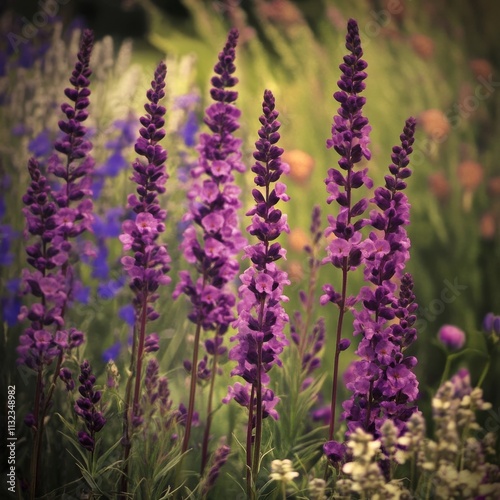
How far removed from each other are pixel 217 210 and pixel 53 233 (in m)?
0.43

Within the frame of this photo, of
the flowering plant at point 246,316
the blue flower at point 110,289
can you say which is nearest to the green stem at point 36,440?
the flowering plant at point 246,316

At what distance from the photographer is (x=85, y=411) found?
171 cm

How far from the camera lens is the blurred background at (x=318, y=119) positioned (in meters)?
3.02

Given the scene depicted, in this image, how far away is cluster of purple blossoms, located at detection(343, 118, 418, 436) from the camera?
165 centimetres

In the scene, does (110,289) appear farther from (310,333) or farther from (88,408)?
(88,408)

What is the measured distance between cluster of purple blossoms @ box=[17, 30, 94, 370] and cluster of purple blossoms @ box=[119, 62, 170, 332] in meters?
0.18

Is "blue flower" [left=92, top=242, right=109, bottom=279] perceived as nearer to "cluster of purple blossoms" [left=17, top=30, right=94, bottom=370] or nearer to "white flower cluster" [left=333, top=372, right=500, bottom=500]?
"cluster of purple blossoms" [left=17, top=30, right=94, bottom=370]

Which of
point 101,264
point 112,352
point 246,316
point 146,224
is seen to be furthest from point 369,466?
point 101,264

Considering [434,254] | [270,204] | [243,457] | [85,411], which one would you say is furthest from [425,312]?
[85,411]

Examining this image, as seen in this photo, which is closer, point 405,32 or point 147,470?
point 147,470

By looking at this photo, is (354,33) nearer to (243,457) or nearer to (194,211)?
(194,211)

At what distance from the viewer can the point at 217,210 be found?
1.80 metres

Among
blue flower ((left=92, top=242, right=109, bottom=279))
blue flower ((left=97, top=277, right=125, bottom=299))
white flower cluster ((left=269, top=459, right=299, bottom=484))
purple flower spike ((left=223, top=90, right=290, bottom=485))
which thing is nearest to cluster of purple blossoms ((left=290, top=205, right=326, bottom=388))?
purple flower spike ((left=223, top=90, right=290, bottom=485))

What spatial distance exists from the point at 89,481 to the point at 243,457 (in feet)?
1.43
